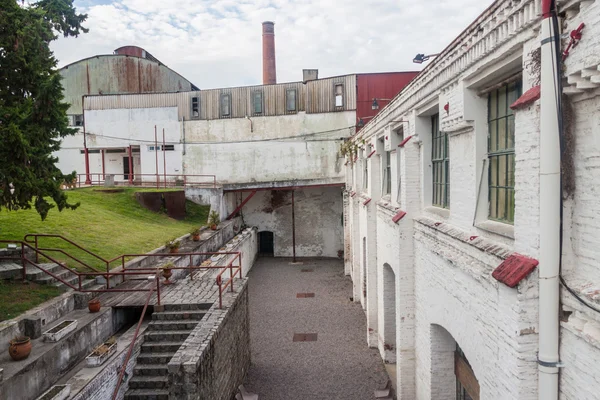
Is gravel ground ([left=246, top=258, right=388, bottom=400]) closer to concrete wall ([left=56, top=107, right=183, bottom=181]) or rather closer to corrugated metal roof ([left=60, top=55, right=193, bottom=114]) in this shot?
concrete wall ([left=56, top=107, right=183, bottom=181])

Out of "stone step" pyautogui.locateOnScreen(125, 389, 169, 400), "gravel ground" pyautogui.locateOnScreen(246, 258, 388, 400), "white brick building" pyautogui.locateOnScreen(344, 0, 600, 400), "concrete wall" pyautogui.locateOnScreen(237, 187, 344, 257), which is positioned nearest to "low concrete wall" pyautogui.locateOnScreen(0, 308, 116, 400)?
"stone step" pyautogui.locateOnScreen(125, 389, 169, 400)

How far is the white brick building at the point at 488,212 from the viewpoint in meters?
3.08

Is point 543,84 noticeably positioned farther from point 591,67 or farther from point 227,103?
point 227,103

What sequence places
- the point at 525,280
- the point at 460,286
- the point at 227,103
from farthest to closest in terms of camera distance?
the point at 227,103 < the point at 460,286 < the point at 525,280

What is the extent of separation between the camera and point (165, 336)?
Answer: 8.66 metres

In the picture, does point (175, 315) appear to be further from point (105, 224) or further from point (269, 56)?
point (269, 56)

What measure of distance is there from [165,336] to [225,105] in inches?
834

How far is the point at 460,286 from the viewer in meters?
5.22

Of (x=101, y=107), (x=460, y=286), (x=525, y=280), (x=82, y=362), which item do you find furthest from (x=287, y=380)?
(x=101, y=107)

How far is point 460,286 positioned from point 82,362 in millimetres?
6910

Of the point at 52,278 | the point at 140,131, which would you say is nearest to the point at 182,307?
the point at 52,278

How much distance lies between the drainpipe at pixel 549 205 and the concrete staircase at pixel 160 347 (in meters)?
6.26

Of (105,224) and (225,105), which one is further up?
(225,105)

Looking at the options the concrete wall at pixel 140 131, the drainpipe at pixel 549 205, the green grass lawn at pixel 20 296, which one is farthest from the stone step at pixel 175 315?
the concrete wall at pixel 140 131
